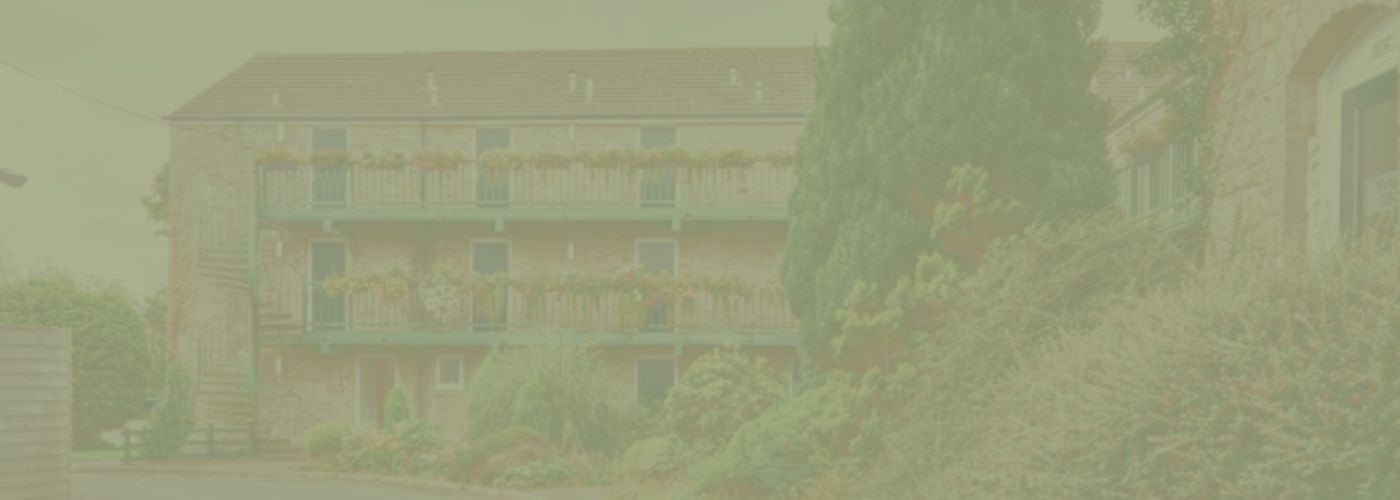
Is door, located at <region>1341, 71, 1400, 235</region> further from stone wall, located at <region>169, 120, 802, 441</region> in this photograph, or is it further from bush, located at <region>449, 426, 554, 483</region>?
stone wall, located at <region>169, 120, 802, 441</region>

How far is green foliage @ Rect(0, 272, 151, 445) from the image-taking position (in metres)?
37.4

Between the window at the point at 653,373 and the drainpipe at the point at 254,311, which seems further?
the window at the point at 653,373

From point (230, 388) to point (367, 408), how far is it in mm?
2864

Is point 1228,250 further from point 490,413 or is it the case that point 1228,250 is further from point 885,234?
point 490,413

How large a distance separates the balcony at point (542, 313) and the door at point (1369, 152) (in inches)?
861

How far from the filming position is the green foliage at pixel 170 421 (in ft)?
97.6

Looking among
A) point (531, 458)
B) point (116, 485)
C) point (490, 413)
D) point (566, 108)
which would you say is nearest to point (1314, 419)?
point (531, 458)

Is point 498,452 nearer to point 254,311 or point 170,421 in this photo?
point 170,421

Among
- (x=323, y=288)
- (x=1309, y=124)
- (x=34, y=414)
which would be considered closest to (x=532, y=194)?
(x=323, y=288)

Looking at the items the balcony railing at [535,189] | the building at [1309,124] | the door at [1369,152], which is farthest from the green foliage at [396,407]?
the door at [1369,152]

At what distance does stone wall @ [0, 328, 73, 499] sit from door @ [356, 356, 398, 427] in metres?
15.4

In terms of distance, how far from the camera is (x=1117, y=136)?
28188mm

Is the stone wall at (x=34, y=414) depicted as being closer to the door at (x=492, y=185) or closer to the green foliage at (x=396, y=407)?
the green foliage at (x=396, y=407)

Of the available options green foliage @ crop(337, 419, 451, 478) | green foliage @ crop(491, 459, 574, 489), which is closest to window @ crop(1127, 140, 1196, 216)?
green foliage @ crop(491, 459, 574, 489)
